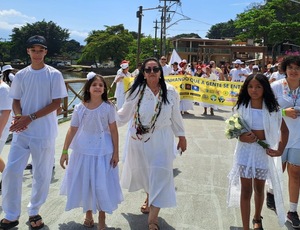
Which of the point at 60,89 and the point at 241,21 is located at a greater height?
the point at 241,21

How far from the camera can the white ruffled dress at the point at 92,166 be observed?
3.55 m

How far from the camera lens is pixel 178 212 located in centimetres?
427

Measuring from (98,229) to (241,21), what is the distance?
53236mm

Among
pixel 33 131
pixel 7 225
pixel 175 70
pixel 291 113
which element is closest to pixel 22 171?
pixel 33 131

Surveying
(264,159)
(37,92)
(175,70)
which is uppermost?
(175,70)

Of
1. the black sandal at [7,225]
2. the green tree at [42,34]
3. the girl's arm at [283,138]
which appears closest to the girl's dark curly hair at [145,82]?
the girl's arm at [283,138]

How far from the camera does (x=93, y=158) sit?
3613 millimetres

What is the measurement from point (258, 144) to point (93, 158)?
163 centimetres

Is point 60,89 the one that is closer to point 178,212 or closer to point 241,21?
point 178,212

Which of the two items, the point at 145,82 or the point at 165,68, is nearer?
the point at 145,82

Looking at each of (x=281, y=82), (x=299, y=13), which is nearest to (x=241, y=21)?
(x=299, y=13)

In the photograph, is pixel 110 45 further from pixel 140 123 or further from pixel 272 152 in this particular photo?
pixel 272 152

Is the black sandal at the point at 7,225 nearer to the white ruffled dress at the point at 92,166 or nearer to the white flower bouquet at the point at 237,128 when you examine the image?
the white ruffled dress at the point at 92,166

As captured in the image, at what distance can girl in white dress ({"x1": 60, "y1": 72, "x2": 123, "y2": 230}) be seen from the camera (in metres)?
3.56
